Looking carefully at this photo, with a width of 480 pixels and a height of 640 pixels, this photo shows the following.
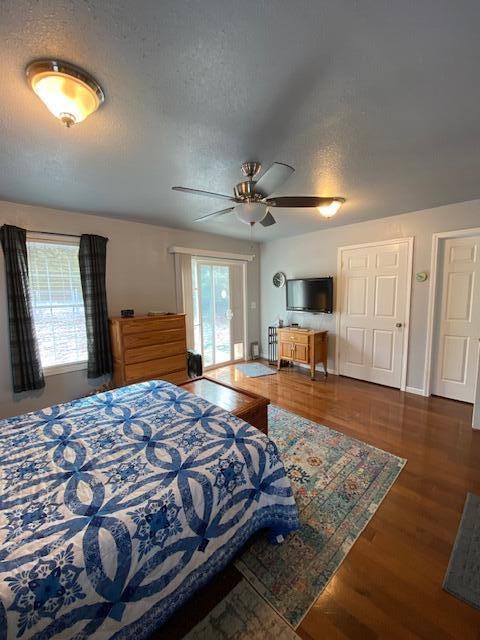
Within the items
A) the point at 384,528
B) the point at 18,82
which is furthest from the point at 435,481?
the point at 18,82

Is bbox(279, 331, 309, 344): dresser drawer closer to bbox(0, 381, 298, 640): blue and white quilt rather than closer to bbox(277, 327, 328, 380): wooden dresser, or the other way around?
bbox(277, 327, 328, 380): wooden dresser

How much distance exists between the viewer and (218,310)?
466cm

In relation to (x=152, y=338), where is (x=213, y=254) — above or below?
above

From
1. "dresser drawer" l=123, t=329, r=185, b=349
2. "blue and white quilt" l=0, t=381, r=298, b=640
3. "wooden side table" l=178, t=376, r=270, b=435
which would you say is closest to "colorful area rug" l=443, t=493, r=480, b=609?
"blue and white quilt" l=0, t=381, r=298, b=640

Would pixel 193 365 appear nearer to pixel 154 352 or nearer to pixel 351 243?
pixel 154 352

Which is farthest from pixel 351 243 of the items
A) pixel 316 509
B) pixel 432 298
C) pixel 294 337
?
pixel 316 509

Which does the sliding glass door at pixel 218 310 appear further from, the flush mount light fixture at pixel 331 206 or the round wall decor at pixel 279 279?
the flush mount light fixture at pixel 331 206

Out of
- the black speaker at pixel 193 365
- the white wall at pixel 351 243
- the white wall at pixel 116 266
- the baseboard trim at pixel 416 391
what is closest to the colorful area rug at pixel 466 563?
the baseboard trim at pixel 416 391

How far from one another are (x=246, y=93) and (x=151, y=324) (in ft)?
8.28

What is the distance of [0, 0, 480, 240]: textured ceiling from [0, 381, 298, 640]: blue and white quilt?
172cm

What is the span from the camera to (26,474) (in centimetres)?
115

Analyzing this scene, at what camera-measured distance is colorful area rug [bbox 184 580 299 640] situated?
110 cm

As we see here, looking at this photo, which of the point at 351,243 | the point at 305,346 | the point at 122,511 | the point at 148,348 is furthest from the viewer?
the point at 305,346

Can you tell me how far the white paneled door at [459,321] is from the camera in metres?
2.98
